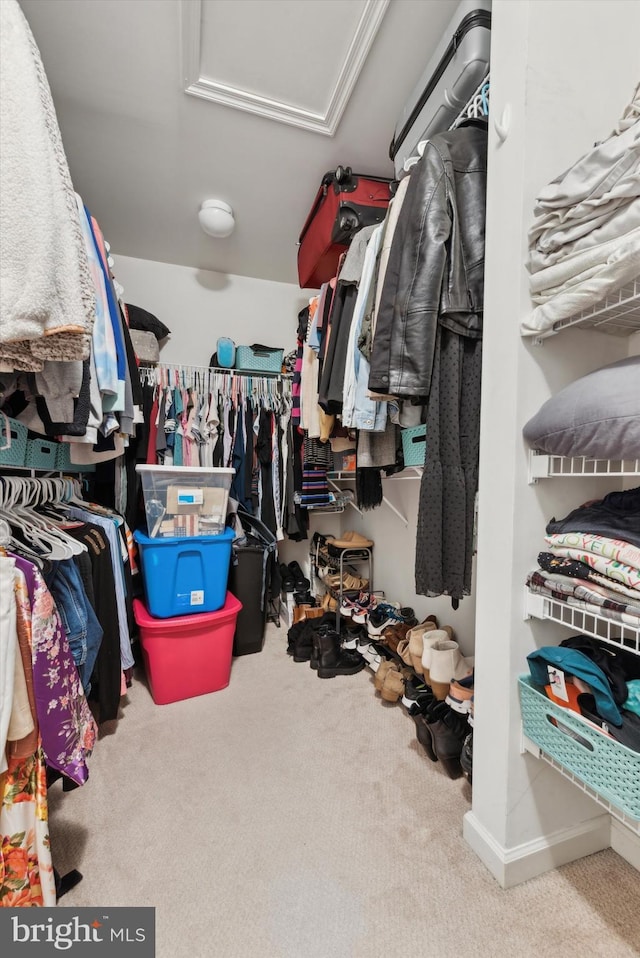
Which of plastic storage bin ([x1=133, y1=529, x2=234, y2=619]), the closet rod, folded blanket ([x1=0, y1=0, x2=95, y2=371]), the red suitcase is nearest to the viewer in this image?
folded blanket ([x1=0, y1=0, x2=95, y2=371])

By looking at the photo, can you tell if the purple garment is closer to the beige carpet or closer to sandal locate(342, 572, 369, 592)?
the beige carpet

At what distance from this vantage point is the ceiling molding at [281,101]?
1.27 m

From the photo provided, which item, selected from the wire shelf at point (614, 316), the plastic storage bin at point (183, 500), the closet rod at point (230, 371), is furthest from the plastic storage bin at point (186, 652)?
the wire shelf at point (614, 316)

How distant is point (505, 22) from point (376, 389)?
0.92 m

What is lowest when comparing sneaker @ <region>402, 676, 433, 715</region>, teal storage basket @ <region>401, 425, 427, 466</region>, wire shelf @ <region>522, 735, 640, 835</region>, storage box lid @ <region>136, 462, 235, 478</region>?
sneaker @ <region>402, 676, 433, 715</region>

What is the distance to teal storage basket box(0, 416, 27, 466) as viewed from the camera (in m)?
1.38

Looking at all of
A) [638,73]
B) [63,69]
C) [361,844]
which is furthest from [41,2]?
[361,844]

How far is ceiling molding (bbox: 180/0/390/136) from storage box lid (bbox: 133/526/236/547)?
6.07 ft

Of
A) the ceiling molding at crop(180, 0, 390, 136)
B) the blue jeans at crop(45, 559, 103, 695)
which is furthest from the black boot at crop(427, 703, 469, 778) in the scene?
the ceiling molding at crop(180, 0, 390, 136)

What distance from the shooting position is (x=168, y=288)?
2.83 metres

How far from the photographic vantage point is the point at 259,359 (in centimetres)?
279

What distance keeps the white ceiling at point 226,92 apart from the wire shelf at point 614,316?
1238 millimetres

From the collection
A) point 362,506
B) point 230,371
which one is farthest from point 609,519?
point 230,371

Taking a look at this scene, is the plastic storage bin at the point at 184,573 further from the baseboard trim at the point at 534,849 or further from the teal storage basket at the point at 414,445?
the baseboard trim at the point at 534,849
